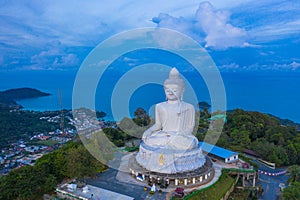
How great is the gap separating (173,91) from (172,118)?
1.75m

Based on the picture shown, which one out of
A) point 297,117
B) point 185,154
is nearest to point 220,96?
point 185,154

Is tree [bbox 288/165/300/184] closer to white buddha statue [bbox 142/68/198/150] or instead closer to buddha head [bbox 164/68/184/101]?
white buddha statue [bbox 142/68/198/150]

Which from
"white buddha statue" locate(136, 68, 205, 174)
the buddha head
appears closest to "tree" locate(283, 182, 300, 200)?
"white buddha statue" locate(136, 68, 205, 174)

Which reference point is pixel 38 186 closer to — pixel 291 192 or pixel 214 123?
pixel 291 192

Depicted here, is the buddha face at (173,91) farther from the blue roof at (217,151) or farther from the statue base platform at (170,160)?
the blue roof at (217,151)

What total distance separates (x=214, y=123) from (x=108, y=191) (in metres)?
17.0

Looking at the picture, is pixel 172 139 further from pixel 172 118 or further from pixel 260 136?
pixel 260 136

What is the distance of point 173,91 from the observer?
16234 millimetres

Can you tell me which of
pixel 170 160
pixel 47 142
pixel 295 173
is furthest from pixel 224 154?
pixel 47 142

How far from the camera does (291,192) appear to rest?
13180mm

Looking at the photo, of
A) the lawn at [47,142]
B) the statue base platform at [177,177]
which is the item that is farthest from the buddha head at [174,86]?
the lawn at [47,142]

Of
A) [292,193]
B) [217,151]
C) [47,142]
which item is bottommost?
[292,193]

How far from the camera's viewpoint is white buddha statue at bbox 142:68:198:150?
15.6 meters

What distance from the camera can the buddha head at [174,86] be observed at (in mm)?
16234
